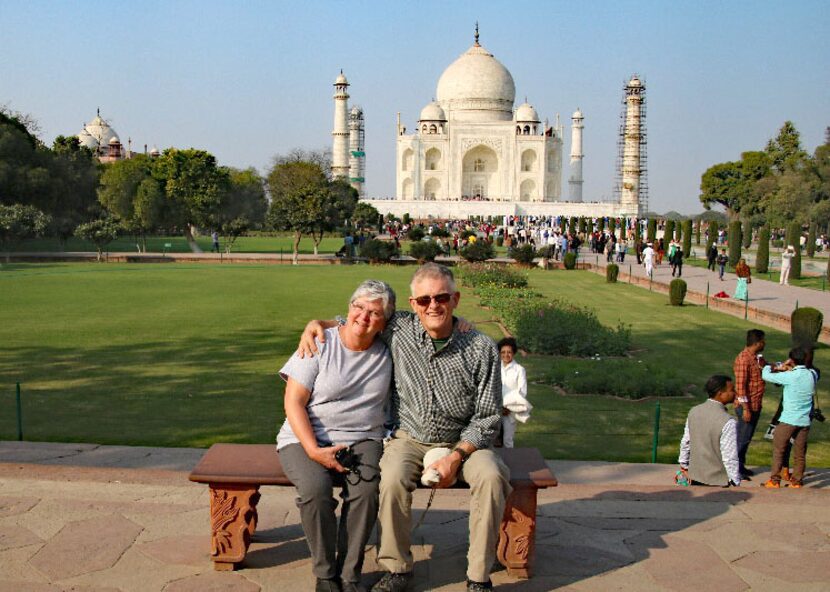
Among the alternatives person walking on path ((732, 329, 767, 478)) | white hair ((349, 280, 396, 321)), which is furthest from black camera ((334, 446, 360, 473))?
person walking on path ((732, 329, 767, 478))

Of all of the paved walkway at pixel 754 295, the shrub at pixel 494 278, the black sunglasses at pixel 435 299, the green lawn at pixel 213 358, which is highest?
the black sunglasses at pixel 435 299

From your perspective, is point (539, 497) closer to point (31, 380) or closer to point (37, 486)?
point (37, 486)

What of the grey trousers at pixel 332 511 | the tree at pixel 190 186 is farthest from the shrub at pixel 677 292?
the tree at pixel 190 186

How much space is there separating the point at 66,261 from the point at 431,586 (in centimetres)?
2479

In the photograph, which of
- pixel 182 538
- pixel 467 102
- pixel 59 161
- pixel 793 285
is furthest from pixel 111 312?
pixel 467 102

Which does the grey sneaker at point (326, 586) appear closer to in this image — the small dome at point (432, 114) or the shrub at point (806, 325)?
the shrub at point (806, 325)

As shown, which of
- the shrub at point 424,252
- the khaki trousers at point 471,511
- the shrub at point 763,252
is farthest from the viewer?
the shrub at point 424,252

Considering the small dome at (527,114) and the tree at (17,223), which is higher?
the small dome at (527,114)

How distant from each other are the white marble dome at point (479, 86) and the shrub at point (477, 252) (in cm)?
4241

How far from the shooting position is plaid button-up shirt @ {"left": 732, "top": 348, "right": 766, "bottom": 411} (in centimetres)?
569

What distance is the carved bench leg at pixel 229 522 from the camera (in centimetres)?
338

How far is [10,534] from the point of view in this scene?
3.64 m

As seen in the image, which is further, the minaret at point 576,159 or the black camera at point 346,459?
the minaret at point 576,159

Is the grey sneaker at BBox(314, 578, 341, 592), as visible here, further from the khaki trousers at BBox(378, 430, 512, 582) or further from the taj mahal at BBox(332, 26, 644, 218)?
the taj mahal at BBox(332, 26, 644, 218)
